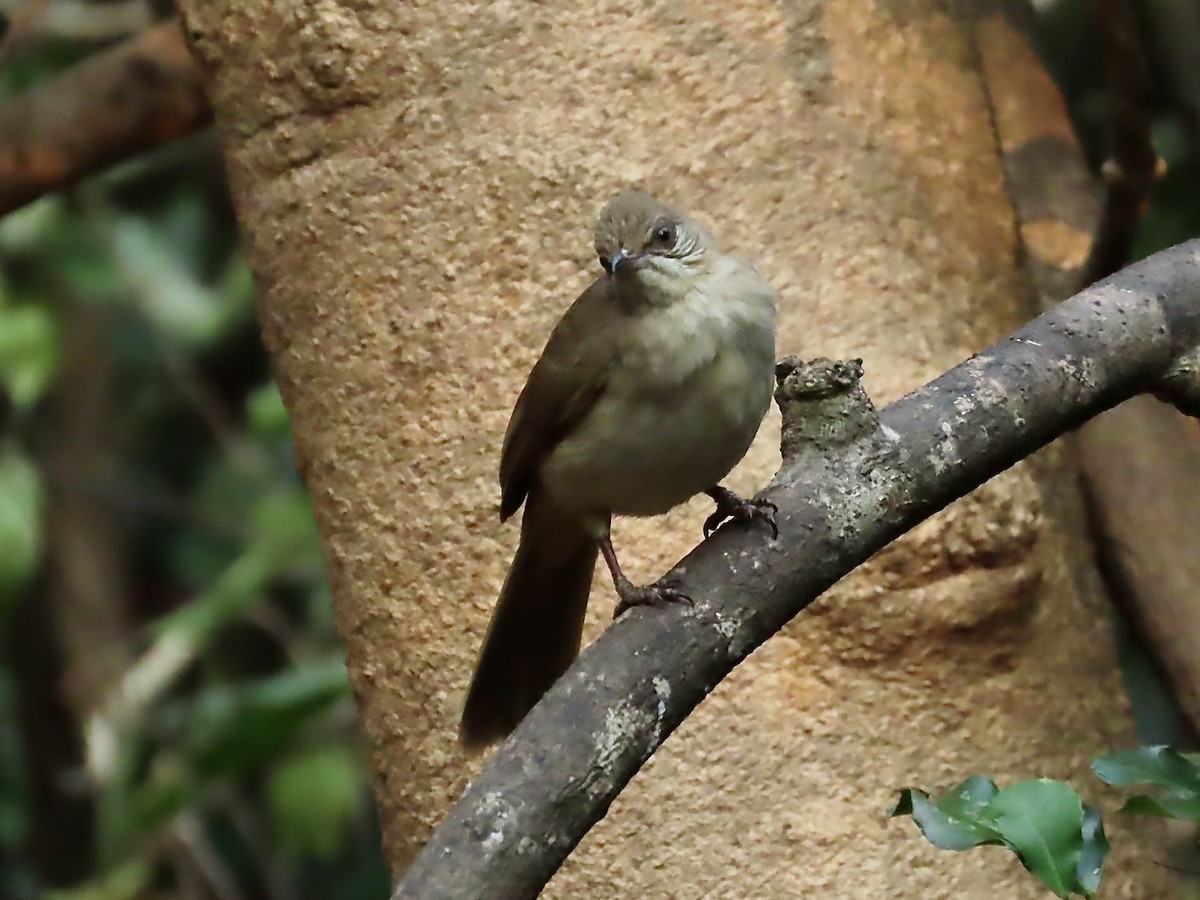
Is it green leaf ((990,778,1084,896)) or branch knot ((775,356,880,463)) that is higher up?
branch knot ((775,356,880,463))

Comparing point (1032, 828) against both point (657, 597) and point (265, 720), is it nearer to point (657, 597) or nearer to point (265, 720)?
point (657, 597)

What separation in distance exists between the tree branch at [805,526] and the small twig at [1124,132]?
2.07 ft

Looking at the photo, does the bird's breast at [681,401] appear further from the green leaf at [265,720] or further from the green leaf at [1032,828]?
the green leaf at [265,720]

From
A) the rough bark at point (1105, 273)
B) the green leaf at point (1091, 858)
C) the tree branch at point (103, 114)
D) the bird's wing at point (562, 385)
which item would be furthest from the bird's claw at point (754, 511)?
the tree branch at point (103, 114)

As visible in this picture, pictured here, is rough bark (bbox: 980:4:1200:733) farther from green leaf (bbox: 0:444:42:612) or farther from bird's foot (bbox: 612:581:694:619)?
green leaf (bbox: 0:444:42:612)

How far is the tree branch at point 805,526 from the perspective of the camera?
1.66 metres

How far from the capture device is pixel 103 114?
12.8ft

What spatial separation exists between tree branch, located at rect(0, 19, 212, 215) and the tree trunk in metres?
0.72

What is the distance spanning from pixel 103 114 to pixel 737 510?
7.85 ft

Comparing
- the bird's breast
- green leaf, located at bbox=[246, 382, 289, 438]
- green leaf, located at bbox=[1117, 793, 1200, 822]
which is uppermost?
the bird's breast

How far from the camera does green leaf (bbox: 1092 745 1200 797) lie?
192 cm

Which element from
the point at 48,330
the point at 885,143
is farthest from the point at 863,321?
the point at 48,330

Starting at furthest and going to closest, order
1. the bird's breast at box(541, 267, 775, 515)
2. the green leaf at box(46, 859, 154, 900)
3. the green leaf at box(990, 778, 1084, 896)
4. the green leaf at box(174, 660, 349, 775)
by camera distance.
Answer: the green leaf at box(46, 859, 154, 900)
the green leaf at box(174, 660, 349, 775)
the bird's breast at box(541, 267, 775, 515)
the green leaf at box(990, 778, 1084, 896)

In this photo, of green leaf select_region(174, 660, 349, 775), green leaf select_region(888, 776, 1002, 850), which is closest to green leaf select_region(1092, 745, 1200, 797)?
green leaf select_region(888, 776, 1002, 850)
